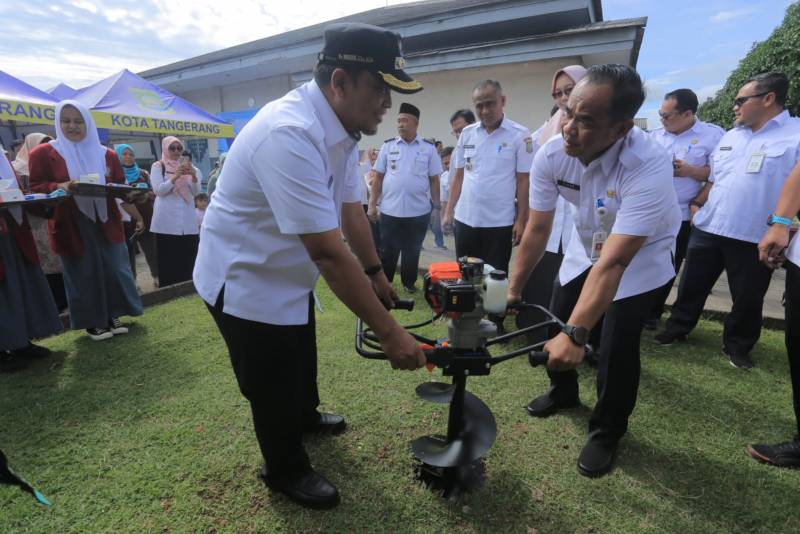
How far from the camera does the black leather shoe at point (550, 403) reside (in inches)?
111

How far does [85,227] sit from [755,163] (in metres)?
5.71

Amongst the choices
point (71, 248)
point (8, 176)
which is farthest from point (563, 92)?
point (8, 176)

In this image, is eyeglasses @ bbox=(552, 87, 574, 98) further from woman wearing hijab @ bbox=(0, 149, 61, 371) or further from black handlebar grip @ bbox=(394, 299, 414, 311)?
woman wearing hijab @ bbox=(0, 149, 61, 371)

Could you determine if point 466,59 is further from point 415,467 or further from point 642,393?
point 415,467

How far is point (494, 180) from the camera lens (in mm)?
4082

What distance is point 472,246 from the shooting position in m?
4.33

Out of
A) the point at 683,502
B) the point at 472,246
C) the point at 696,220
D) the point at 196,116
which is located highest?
the point at 196,116

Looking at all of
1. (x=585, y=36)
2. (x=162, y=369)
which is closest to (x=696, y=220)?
(x=162, y=369)

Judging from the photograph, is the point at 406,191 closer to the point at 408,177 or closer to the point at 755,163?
the point at 408,177

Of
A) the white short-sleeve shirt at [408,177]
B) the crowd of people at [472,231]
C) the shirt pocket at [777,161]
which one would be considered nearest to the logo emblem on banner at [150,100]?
the crowd of people at [472,231]

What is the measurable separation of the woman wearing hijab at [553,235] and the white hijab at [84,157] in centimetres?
393

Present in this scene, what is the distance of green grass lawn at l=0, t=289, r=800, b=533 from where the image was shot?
202 cm

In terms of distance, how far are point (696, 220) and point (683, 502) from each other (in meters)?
2.63

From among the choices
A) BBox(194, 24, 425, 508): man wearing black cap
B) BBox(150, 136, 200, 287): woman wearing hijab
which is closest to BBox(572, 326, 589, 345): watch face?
BBox(194, 24, 425, 508): man wearing black cap
